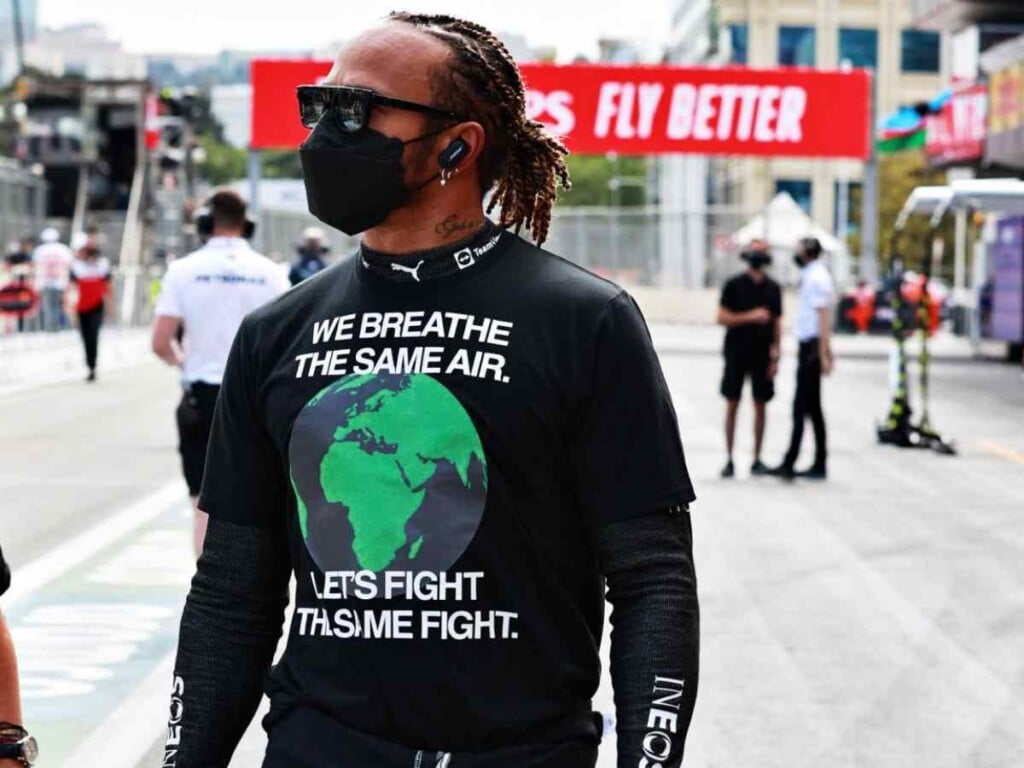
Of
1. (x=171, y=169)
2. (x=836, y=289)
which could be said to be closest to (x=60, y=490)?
(x=171, y=169)

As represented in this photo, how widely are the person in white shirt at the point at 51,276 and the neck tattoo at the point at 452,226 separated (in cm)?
2822

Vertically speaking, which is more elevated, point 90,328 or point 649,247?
point 649,247

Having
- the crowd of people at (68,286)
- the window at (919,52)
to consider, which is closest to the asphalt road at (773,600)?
the crowd of people at (68,286)

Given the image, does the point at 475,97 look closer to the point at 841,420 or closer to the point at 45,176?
the point at 841,420

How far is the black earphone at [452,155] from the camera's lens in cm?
290

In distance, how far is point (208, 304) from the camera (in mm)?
9148

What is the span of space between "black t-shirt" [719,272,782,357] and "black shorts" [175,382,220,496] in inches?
282

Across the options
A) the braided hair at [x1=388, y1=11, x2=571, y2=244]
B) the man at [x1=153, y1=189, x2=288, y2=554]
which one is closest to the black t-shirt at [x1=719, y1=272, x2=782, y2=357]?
the man at [x1=153, y1=189, x2=288, y2=554]

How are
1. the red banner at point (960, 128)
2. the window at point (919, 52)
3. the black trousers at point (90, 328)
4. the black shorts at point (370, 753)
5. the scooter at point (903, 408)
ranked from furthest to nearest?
the window at point (919, 52) < the red banner at point (960, 128) < the black trousers at point (90, 328) < the scooter at point (903, 408) < the black shorts at point (370, 753)

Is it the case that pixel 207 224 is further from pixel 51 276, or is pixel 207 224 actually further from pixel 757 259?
pixel 51 276

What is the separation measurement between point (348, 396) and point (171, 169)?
136 feet

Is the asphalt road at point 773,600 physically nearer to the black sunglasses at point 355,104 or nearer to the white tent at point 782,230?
the black sunglasses at point 355,104

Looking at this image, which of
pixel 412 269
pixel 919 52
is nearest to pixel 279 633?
pixel 412 269

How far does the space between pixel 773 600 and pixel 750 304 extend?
236 inches
